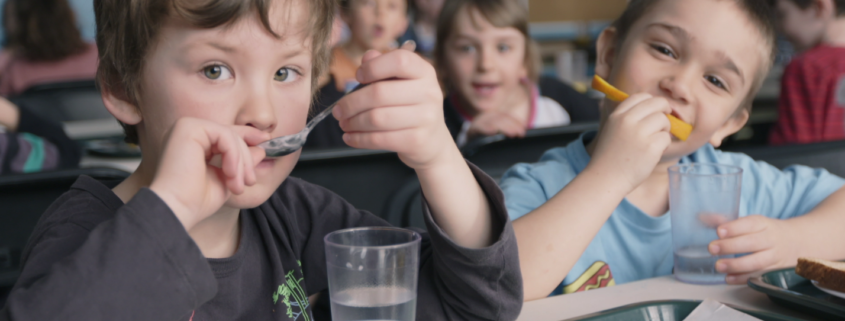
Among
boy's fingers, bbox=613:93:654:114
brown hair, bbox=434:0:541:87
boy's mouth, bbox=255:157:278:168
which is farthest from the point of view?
brown hair, bbox=434:0:541:87

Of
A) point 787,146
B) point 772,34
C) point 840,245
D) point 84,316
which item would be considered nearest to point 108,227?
point 84,316

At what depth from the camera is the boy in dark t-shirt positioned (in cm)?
60

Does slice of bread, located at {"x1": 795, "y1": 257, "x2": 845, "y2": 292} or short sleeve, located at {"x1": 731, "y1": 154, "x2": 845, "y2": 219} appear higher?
slice of bread, located at {"x1": 795, "y1": 257, "x2": 845, "y2": 292}

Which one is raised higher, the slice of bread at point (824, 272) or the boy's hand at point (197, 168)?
the boy's hand at point (197, 168)

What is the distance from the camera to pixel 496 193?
856mm

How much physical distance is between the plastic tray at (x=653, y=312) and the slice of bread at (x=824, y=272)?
0.39ft

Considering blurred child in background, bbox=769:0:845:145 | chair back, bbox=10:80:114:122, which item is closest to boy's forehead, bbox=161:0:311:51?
chair back, bbox=10:80:114:122

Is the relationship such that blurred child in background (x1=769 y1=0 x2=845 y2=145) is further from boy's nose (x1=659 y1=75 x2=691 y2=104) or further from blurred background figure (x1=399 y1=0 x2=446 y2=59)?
blurred background figure (x1=399 y1=0 x2=446 y2=59)

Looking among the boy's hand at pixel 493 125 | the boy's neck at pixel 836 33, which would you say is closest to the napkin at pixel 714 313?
the boy's hand at pixel 493 125

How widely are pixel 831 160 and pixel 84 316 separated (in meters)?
1.73

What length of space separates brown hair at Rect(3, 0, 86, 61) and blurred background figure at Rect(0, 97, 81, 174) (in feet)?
5.59

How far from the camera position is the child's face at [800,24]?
293cm

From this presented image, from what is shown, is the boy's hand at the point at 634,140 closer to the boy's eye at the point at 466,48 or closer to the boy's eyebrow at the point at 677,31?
the boy's eyebrow at the point at 677,31

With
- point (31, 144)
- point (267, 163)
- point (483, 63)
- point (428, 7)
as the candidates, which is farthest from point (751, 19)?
point (428, 7)
